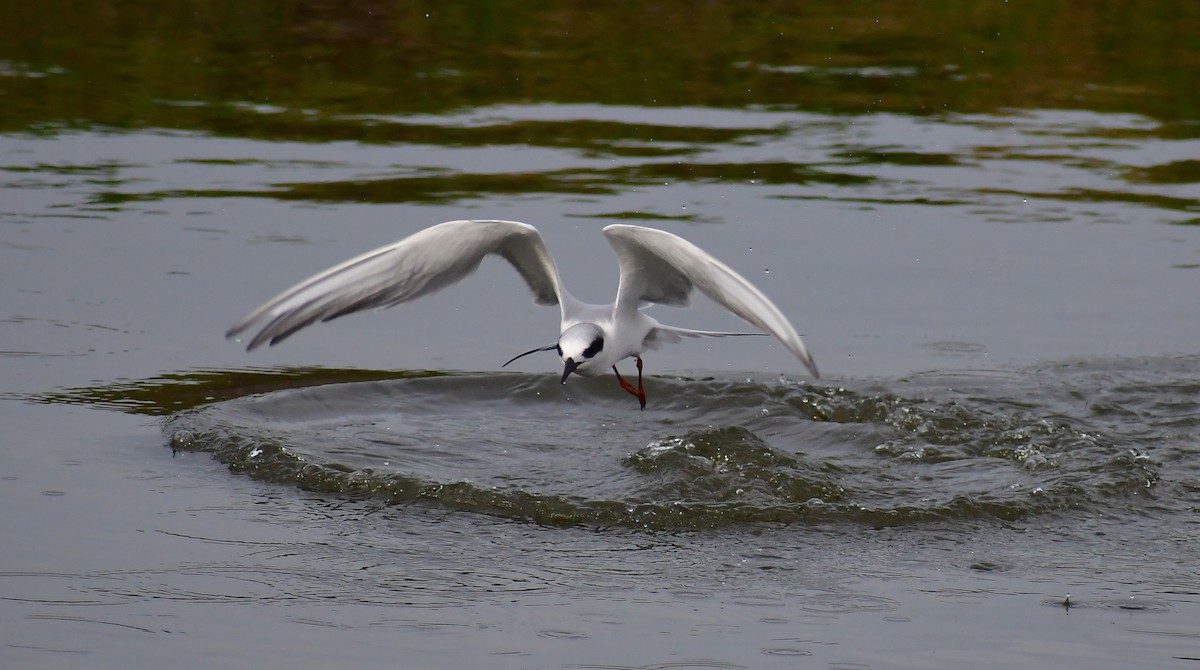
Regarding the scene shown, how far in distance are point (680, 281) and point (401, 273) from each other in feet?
3.81

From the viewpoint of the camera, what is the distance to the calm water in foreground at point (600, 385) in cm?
500

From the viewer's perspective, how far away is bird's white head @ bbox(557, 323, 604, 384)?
6.43 meters

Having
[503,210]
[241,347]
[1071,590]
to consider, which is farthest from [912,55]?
[1071,590]

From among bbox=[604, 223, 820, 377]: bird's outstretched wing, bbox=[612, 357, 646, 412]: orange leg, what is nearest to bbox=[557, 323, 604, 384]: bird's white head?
bbox=[604, 223, 820, 377]: bird's outstretched wing

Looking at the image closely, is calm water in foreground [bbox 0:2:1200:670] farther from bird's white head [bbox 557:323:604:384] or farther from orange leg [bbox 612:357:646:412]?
bird's white head [bbox 557:323:604:384]

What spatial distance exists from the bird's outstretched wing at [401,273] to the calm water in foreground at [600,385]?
615 mm

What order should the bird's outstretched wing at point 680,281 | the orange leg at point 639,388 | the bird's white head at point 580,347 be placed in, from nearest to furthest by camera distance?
the bird's outstretched wing at point 680,281, the bird's white head at point 580,347, the orange leg at point 639,388

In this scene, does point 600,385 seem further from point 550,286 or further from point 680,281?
point 680,281

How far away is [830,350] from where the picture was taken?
789cm

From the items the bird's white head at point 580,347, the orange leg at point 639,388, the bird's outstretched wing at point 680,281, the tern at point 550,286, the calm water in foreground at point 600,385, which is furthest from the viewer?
the orange leg at point 639,388

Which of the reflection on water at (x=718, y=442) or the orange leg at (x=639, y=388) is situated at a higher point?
the orange leg at (x=639, y=388)

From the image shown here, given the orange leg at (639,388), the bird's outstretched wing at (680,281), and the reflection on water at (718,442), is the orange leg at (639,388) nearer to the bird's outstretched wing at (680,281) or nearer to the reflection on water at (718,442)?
A: the reflection on water at (718,442)

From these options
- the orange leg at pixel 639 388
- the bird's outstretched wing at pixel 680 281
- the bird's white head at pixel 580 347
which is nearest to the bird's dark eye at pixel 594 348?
the bird's white head at pixel 580 347

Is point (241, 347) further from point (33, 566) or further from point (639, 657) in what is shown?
point (639, 657)
